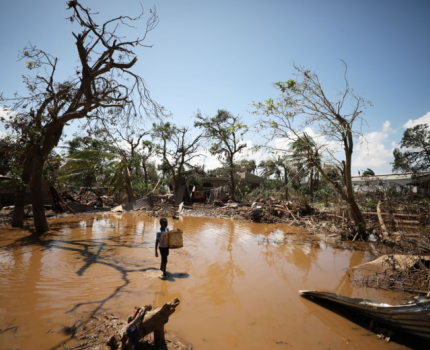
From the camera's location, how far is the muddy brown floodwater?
3295mm

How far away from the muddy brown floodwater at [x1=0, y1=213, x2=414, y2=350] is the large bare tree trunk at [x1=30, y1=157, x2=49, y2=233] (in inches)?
28.2

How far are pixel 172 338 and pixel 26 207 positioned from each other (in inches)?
571

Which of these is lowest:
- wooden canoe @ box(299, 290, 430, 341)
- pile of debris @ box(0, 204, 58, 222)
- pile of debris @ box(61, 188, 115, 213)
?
wooden canoe @ box(299, 290, 430, 341)

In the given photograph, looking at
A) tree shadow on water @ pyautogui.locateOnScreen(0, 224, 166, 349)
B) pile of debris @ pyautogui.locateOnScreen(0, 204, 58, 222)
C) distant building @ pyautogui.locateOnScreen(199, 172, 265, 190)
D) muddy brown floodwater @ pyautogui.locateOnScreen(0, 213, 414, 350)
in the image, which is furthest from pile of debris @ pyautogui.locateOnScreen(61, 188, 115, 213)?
distant building @ pyautogui.locateOnScreen(199, 172, 265, 190)

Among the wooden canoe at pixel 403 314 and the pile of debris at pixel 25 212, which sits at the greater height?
the pile of debris at pixel 25 212

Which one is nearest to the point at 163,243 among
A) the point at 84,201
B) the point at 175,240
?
the point at 175,240

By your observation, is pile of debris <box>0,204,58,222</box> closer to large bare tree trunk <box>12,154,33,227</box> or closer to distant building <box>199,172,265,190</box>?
large bare tree trunk <box>12,154,33,227</box>

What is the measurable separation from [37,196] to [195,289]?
777 centimetres

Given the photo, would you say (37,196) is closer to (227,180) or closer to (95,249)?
(95,249)

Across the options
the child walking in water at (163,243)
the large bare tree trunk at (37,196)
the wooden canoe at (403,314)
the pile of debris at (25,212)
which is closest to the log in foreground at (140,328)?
the child walking in water at (163,243)

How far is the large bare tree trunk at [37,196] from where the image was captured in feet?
29.9

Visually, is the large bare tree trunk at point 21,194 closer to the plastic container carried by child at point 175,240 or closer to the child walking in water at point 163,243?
the child walking in water at point 163,243

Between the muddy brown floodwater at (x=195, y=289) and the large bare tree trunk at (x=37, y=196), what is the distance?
716 mm

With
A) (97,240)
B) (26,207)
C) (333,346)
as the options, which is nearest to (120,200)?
(26,207)
